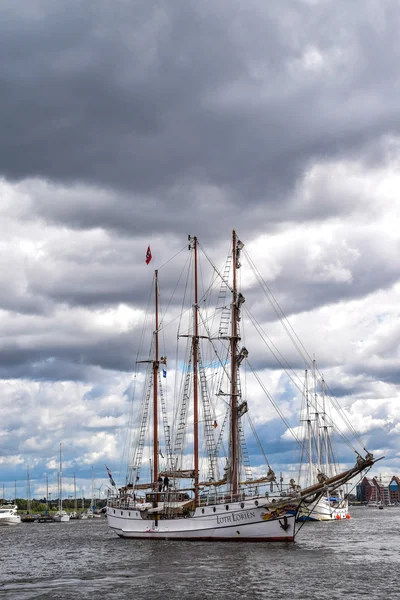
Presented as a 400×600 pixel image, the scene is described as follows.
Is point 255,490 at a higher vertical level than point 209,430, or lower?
lower

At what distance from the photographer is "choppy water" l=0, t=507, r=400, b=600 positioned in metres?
55.3

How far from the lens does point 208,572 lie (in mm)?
65812

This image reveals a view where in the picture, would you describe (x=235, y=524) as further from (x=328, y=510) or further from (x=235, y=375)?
(x=328, y=510)

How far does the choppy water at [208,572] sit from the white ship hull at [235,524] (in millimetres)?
1545

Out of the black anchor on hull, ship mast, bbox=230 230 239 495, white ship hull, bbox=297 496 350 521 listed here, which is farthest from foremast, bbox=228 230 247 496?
white ship hull, bbox=297 496 350 521

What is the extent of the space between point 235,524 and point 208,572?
81.0ft

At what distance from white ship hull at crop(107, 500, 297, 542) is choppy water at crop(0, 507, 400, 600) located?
5.07 ft

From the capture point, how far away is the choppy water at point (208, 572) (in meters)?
55.3

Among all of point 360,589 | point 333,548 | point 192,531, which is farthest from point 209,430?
point 360,589

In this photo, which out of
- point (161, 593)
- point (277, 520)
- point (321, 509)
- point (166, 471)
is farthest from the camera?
point (321, 509)

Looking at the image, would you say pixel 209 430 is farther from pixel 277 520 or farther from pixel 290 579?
pixel 290 579

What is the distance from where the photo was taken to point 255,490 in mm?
91188

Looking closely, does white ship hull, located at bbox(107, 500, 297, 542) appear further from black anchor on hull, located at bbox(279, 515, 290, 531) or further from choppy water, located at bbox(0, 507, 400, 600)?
choppy water, located at bbox(0, 507, 400, 600)

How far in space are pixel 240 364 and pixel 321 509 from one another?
81.0 meters
